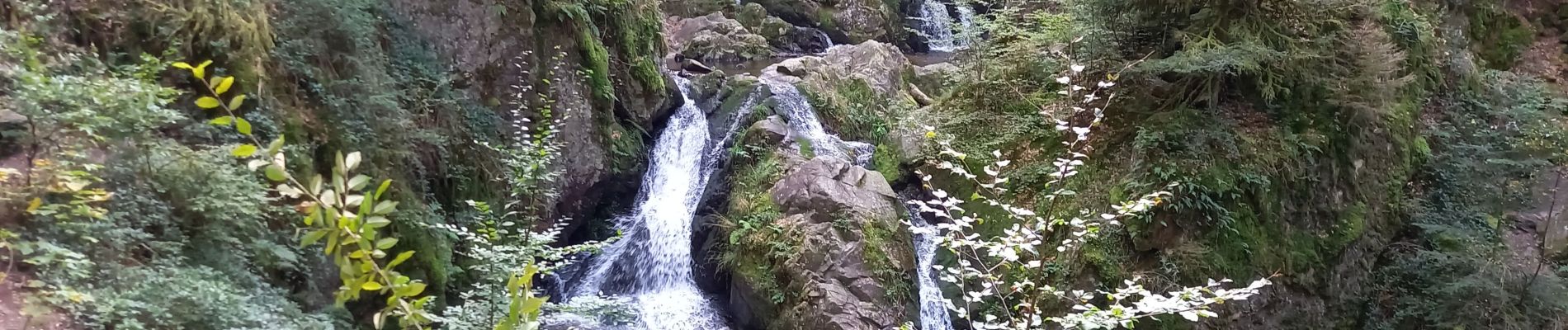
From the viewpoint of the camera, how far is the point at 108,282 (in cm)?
286

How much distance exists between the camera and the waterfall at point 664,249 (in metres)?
7.17

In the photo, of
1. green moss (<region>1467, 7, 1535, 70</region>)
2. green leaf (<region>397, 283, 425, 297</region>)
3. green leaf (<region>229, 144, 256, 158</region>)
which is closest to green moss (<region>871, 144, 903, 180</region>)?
green moss (<region>1467, 7, 1535, 70</region>)

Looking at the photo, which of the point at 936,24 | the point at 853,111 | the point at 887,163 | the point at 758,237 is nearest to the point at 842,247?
the point at 758,237

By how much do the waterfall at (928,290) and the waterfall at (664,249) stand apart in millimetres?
1982

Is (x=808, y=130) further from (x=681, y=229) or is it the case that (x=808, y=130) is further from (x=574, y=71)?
(x=574, y=71)

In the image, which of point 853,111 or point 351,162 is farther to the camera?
point 853,111

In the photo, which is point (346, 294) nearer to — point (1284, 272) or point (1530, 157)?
point (1284, 272)

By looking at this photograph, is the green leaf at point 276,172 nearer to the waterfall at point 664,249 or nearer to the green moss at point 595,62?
the waterfall at point 664,249

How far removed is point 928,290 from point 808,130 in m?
Result: 3.66

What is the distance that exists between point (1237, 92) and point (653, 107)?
6328 mm

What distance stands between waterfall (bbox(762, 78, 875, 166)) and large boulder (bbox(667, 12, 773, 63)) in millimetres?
4652

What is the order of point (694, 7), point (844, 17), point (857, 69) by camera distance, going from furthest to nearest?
point (844, 17) < point (694, 7) < point (857, 69)

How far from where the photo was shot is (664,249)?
7.88 metres

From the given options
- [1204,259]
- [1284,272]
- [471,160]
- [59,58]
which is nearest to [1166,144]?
[1204,259]
